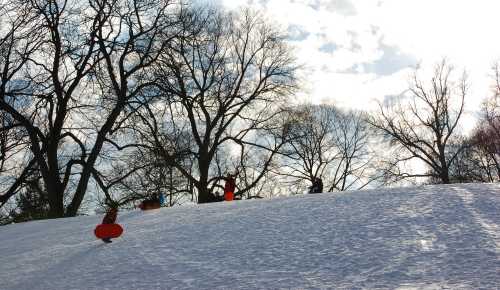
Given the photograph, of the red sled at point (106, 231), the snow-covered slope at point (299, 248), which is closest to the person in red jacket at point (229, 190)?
the snow-covered slope at point (299, 248)

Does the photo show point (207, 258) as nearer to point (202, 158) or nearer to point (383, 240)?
point (383, 240)

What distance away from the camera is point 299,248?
7000 mm

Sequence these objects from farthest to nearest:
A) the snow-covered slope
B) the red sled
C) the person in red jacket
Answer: the person in red jacket < the red sled < the snow-covered slope

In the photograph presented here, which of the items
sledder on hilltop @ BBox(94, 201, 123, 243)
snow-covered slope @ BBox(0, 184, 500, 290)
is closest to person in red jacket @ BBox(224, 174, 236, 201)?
snow-covered slope @ BBox(0, 184, 500, 290)

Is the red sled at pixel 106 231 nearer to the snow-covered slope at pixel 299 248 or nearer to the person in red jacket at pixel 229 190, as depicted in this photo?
the snow-covered slope at pixel 299 248

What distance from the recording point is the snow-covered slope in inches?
219

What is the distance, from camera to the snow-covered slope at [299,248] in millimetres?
5570

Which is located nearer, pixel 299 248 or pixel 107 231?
pixel 299 248

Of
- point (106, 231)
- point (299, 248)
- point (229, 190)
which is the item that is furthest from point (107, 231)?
point (229, 190)

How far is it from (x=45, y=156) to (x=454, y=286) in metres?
19.5

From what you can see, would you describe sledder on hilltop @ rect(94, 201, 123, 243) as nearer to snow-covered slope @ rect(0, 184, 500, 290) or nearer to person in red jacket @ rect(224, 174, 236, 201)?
snow-covered slope @ rect(0, 184, 500, 290)

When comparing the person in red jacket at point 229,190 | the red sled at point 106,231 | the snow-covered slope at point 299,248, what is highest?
the person in red jacket at point 229,190

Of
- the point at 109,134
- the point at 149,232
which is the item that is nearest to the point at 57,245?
the point at 149,232

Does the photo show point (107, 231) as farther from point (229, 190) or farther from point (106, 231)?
point (229, 190)
